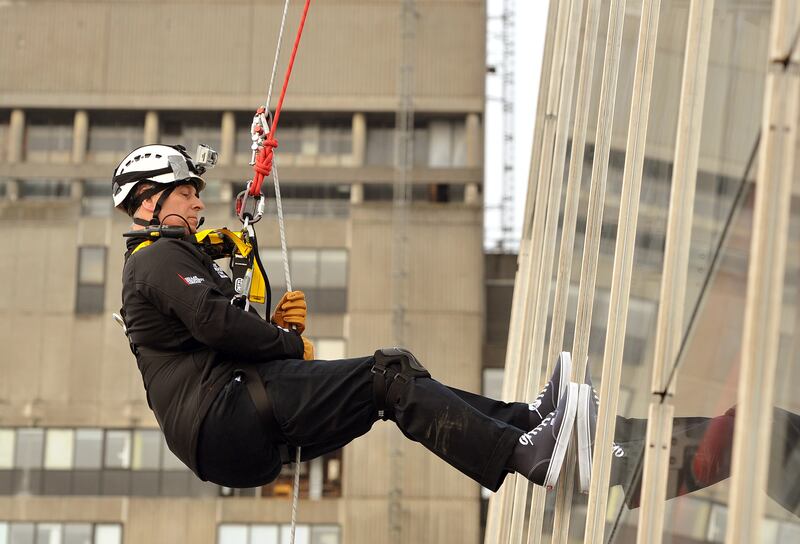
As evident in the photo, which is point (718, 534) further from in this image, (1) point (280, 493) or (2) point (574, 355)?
(1) point (280, 493)

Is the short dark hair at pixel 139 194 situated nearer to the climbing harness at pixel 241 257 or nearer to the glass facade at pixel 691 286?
the climbing harness at pixel 241 257

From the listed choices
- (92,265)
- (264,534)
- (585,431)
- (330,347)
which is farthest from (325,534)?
(585,431)

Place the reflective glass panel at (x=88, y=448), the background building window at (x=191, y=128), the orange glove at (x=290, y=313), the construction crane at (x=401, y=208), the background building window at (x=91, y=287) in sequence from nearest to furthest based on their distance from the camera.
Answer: the orange glove at (x=290, y=313), the construction crane at (x=401, y=208), the reflective glass panel at (x=88, y=448), the background building window at (x=91, y=287), the background building window at (x=191, y=128)

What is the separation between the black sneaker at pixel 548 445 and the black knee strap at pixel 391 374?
0.58m

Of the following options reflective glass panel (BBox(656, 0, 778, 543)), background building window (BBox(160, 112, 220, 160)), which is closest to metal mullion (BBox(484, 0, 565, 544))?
reflective glass panel (BBox(656, 0, 778, 543))

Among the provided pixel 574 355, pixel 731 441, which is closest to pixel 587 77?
Result: pixel 574 355

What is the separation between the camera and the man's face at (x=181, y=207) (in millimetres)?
7996

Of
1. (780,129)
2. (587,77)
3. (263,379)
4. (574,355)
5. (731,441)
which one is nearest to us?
(780,129)

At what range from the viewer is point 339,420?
745cm

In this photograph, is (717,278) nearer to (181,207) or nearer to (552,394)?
(552,394)

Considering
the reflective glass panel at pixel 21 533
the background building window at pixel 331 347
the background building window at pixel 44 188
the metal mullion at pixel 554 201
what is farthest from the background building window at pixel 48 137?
the metal mullion at pixel 554 201

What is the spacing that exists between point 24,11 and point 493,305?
1816 cm

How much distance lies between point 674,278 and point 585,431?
1354mm

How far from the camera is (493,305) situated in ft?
168
